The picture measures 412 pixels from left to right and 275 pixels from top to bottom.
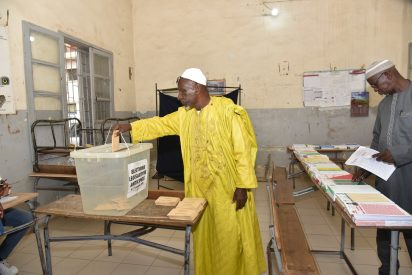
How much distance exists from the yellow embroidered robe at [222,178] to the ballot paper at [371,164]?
0.63 m

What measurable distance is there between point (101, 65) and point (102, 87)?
0.34 meters

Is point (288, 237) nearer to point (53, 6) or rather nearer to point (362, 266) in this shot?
point (362, 266)

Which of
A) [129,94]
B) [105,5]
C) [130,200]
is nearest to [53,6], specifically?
[105,5]

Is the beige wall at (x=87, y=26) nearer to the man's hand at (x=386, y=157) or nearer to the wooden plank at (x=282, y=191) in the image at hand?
the wooden plank at (x=282, y=191)

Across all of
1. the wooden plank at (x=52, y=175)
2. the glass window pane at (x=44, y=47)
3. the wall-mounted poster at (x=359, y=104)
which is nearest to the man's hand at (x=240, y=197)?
the wooden plank at (x=52, y=175)

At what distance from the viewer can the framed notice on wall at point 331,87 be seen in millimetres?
4672

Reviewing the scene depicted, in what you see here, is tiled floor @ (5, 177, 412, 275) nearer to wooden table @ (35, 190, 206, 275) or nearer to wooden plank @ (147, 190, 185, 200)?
wooden table @ (35, 190, 206, 275)

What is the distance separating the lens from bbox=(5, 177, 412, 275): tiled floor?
2.25 meters

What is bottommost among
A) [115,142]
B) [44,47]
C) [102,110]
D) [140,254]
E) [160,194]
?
[140,254]

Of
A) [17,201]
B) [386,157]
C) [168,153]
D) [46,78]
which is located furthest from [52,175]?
[386,157]

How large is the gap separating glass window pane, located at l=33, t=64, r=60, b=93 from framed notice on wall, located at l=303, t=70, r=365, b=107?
12.2ft

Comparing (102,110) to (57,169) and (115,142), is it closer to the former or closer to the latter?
(57,169)

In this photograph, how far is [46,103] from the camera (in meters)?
3.27

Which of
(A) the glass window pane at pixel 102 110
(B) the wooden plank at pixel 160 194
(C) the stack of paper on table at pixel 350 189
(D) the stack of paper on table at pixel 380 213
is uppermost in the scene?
(A) the glass window pane at pixel 102 110
